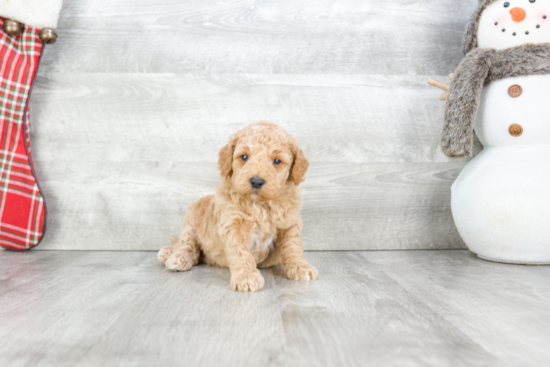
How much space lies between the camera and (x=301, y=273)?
4.58 feet

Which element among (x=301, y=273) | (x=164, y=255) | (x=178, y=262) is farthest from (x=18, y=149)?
(x=301, y=273)

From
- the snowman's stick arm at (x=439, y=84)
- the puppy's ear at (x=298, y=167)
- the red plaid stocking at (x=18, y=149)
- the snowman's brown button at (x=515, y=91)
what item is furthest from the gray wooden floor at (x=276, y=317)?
the snowman's stick arm at (x=439, y=84)

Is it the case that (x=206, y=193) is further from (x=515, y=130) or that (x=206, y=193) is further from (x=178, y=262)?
(x=515, y=130)

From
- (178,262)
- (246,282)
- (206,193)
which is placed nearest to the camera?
(246,282)

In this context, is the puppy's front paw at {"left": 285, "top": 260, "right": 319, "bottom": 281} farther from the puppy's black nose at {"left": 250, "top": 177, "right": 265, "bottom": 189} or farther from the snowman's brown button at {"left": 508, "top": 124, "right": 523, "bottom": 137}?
the snowman's brown button at {"left": 508, "top": 124, "right": 523, "bottom": 137}

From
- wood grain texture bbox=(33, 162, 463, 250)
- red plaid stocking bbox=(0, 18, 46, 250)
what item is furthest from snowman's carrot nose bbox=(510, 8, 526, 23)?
red plaid stocking bbox=(0, 18, 46, 250)

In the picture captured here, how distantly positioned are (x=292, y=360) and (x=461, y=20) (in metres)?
1.96

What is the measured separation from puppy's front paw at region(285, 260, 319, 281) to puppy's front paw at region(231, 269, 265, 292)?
160mm

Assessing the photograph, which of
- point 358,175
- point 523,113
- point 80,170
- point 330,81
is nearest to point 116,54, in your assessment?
point 80,170

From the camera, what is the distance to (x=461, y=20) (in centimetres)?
203

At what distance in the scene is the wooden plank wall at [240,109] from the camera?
6.31ft

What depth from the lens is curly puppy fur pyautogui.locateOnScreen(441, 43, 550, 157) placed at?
63.1 inches

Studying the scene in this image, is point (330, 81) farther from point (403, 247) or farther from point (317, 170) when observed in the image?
point (403, 247)

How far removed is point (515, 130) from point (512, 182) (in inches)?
8.7
